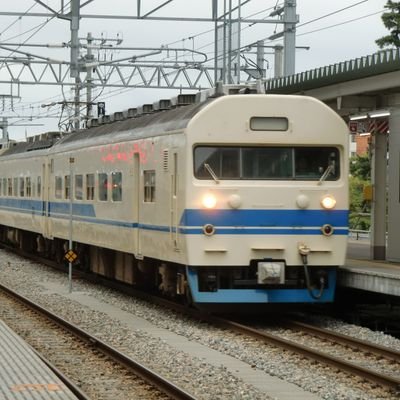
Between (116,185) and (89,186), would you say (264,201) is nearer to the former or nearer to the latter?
(116,185)

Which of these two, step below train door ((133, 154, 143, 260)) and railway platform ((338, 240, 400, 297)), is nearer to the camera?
railway platform ((338, 240, 400, 297))

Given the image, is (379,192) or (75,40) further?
(75,40)

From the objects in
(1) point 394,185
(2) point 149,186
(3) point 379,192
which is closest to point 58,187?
(2) point 149,186

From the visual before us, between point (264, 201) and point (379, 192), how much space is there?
492 cm

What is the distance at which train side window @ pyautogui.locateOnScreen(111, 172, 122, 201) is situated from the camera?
62.7 ft

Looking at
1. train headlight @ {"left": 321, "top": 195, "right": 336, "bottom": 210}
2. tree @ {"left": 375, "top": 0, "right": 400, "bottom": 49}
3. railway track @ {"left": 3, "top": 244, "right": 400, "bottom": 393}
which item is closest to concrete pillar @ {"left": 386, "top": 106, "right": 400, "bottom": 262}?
train headlight @ {"left": 321, "top": 195, "right": 336, "bottom": 210}

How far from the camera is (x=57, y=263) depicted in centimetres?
2850

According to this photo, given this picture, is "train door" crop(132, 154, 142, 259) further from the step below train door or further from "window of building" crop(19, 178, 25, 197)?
"window of building" crop(19, 178, 25, 197)

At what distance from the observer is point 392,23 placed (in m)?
50.2

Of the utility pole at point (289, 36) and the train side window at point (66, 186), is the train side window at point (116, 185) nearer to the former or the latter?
the train side window at point (66, 186)

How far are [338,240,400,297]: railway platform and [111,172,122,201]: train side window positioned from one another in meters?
3.99

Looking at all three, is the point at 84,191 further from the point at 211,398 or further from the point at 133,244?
the point at 211,398

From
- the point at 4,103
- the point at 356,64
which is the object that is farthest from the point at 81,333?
the point at 4,103

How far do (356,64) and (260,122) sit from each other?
3.46 metres
